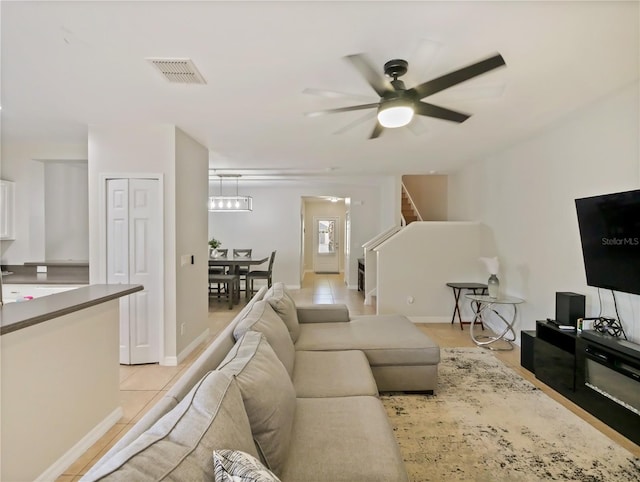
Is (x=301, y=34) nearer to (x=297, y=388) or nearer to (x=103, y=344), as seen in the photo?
(x=297, y=388)

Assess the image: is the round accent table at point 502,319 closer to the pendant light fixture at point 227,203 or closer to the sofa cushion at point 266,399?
the sofa cushion at point 266,399

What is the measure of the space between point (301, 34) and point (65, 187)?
4.22 m

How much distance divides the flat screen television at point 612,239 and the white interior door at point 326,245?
949 cm

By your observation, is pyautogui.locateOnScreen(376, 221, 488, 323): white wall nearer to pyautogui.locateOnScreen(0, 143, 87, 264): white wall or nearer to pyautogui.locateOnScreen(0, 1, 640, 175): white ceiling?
pyautogui.locateOnScreen(0, 1, 640, 175): white ceiling

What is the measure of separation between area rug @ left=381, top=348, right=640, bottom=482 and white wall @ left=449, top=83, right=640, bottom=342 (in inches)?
36.1

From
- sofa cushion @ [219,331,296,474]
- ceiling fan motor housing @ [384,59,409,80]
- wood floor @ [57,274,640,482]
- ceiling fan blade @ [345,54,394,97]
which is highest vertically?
ceiling fan motor housing @ [384,59,409,80]

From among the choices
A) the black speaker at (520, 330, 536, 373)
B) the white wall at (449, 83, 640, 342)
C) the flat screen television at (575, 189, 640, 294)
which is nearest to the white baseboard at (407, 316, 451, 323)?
the white wall at (449, 83, 640, 342)

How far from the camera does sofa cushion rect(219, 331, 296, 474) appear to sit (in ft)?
4.30

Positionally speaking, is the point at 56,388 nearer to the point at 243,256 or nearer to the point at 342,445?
the point at 342,445

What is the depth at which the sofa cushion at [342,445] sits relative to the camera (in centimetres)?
133


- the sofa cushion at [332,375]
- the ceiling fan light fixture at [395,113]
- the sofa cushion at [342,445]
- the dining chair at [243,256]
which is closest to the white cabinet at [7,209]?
the dining chair at [243,256]

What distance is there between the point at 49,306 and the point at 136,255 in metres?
1.73

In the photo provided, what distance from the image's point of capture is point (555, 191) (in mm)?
3541

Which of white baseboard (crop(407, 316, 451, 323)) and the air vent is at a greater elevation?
the air vent
